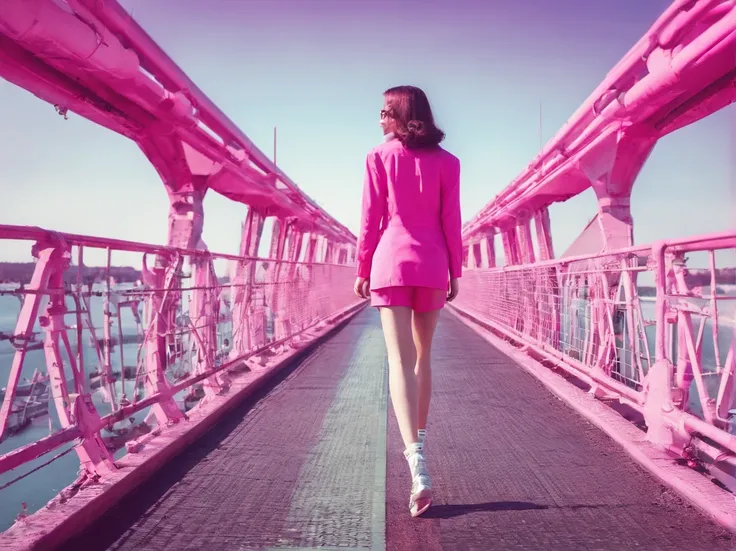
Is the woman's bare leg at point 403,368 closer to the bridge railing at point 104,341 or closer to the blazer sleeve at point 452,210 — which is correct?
the blazer sleeve at point 452,210

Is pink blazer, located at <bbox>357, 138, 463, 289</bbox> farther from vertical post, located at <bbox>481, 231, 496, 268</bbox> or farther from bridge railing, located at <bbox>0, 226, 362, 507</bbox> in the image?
vertical post, located at <bbox>481, 231, 496, 268</bbox>

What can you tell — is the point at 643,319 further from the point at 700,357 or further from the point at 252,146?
the point at 252,146

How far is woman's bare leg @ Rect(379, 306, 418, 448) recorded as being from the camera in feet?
8.54

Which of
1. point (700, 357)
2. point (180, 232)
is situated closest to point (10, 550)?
point (700, 357)

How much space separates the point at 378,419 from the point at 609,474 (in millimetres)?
1752

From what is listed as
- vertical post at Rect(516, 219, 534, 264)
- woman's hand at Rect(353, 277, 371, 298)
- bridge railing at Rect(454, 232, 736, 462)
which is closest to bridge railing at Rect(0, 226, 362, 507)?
woman's hand at Rect(353, 277, 371, 298)

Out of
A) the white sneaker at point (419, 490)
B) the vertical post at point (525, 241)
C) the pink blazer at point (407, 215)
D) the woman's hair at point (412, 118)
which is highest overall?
the vertical post at point (525, 241)

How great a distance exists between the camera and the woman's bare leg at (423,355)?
9.07 feet

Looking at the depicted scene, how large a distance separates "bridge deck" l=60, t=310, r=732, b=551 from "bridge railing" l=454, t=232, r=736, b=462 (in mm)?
391

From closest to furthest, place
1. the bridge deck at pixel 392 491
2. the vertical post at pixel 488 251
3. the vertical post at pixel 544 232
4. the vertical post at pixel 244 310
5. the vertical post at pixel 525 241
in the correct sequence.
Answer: the bridge deck at pixel 392 491
the vertical post at pixel 244 310
the vertical post at pixel 544 232
the vertical post at pixel 525 241
the vertical post at pixel 488 251

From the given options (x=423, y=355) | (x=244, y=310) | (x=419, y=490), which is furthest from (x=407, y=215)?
(x=244, y=310)

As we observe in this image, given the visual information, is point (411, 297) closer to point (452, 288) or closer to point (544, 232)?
point (452, 288)

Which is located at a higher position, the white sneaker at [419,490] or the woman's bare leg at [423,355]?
the woman's bare leg at [423,355]

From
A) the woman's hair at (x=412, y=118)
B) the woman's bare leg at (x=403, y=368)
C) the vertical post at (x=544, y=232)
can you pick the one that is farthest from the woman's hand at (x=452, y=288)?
the vertical post at (x=544, y=232)
